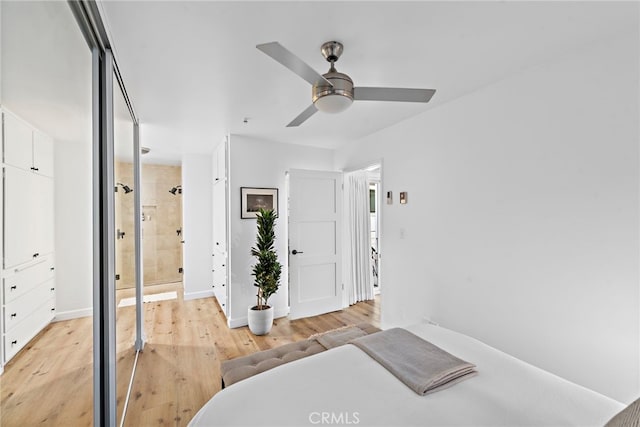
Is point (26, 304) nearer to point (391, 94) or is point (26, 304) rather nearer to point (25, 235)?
point (25, 235)

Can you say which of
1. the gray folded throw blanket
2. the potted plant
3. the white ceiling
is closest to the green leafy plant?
the potted plant

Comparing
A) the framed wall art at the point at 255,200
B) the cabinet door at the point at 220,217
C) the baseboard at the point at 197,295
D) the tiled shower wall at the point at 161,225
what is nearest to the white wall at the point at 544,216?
the framed wall art at the point at 255,200

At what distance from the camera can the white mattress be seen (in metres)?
1.17

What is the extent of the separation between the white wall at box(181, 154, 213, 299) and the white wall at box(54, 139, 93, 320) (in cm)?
374

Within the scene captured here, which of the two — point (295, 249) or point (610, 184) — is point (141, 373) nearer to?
point (295, 249)

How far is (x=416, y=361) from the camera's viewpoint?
154cm

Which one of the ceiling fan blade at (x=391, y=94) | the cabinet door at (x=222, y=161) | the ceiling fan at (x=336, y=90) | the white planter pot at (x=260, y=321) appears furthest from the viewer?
the cabinet door at (x=222, y=161)

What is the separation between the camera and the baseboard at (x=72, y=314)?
3.23 ft

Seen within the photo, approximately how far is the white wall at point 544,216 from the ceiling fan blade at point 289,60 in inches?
60.3

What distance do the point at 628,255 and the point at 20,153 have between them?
104 inches

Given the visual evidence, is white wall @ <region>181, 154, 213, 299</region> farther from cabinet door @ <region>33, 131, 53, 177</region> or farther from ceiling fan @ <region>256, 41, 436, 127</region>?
cabinet door @ <region>33, 131, 53, 177</region>

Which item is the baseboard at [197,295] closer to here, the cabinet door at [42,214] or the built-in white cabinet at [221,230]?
the built-in white cabinet at [221,230]

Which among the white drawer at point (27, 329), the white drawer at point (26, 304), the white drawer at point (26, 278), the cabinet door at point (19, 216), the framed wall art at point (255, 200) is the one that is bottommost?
the white drawer at point (27, 329)

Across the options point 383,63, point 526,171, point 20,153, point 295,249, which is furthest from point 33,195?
point 295,249
